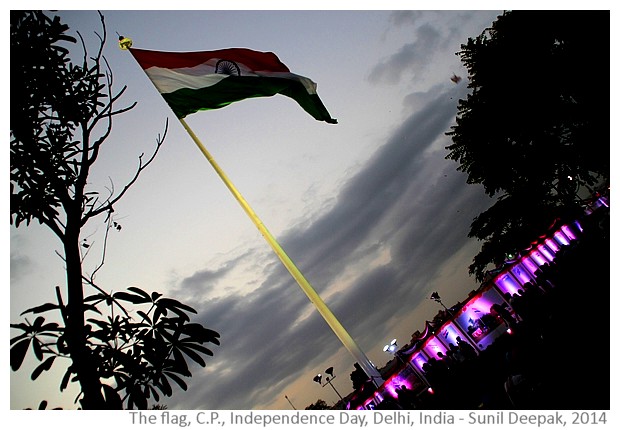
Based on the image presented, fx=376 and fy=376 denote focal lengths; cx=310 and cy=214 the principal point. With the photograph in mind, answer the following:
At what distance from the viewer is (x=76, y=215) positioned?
147 inches

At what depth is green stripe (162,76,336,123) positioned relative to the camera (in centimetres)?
730

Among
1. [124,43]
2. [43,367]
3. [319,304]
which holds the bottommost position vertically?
[319,304]

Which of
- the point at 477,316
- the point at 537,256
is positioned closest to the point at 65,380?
the point at 477,316

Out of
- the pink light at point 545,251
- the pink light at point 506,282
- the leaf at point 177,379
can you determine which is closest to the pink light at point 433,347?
the pink light at point 506,282

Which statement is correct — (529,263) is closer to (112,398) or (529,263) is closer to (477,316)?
(477,316)

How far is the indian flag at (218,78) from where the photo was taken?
727 centimetres

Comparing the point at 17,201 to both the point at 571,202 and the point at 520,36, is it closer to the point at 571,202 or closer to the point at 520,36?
the point at 520,36

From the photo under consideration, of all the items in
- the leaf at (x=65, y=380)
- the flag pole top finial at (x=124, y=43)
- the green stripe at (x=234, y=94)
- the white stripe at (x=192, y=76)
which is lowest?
the leaf at (x=65, y=380)

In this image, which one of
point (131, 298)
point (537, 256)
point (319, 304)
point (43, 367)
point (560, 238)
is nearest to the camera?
point (43, 367)

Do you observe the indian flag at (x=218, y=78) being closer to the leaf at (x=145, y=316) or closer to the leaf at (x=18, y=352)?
the leaf at (x=145, y=316)

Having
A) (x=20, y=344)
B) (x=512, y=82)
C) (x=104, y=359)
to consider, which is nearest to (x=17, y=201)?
(x=20, y=344)

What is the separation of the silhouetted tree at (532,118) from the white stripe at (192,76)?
1388cm

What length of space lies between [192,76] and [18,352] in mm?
5657

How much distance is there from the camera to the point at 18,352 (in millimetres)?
3398
